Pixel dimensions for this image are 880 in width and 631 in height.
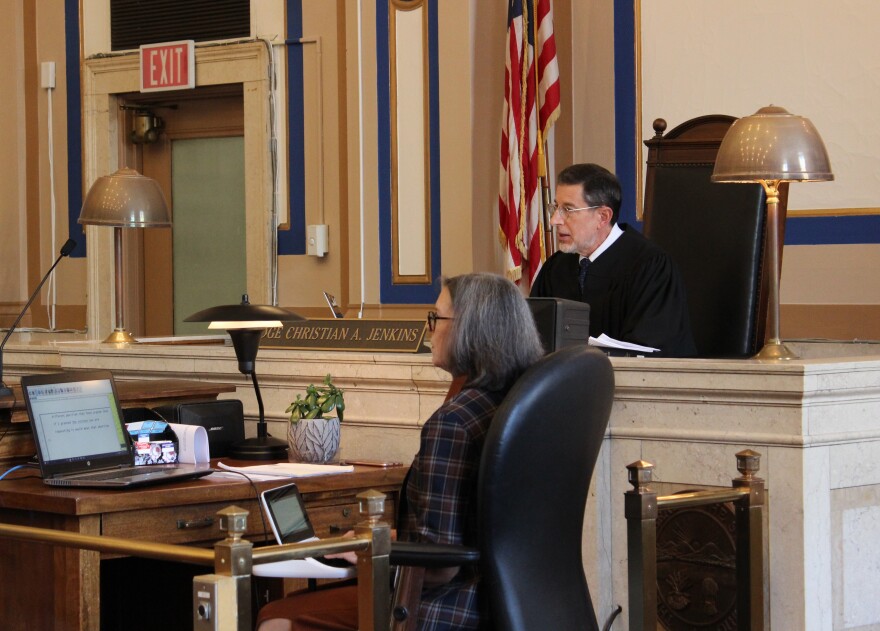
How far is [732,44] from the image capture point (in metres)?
6.21

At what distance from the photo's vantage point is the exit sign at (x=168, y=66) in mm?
7836

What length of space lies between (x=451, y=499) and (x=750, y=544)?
2.83ft

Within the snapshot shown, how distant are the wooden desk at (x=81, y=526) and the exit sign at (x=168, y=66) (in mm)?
4829

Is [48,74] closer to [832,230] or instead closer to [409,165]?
[409,165]

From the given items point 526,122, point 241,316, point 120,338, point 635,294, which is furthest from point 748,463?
point 526,122

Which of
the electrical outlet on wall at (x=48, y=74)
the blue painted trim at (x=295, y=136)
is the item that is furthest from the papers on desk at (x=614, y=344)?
the electrical outlet on wall at (x=48, y=74)

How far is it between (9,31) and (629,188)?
4331 millimetres

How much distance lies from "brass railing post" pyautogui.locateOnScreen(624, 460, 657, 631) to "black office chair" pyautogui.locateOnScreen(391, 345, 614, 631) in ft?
1.02

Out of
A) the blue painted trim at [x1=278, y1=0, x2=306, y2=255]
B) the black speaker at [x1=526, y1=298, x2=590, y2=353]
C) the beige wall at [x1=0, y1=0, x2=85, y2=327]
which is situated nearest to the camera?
the black speaker at [x1=526, y1=298, x2=590, y2=353]

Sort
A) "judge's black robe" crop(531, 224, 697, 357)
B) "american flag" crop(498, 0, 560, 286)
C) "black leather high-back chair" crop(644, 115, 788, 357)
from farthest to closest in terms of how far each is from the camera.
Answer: "american flag" crop(498, 0, 560, 286) → "black leather high-back chair" crop(644, 115, 788, 357) → "judge's black robe" crop(531, 224, 697, 357)

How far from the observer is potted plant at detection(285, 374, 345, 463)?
370 cm

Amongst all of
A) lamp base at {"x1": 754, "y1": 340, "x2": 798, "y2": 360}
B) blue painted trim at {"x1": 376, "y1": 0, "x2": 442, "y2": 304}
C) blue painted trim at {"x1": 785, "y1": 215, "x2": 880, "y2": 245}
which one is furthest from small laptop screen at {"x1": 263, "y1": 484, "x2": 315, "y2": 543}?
blue painted trim at {"x1": 376, "y1": 0, "x2": 442, "y2": 304}

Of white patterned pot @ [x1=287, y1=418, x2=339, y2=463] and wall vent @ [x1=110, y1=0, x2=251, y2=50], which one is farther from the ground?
wall vent @ [x1=110, y1=0, x2=251, y2=50]

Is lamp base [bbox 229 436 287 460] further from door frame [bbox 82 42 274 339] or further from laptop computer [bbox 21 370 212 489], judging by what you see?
door frame [bbox 82 42 274 339]
